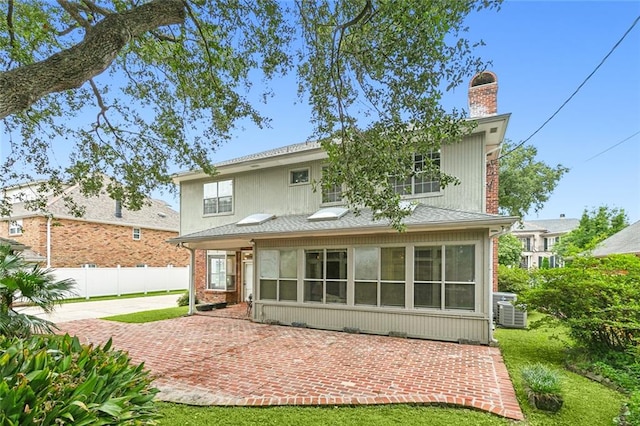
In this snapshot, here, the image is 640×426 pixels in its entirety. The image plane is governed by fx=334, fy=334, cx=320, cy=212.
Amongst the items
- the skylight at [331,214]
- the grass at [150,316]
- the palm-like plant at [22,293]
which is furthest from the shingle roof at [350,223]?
the palm-like plant at [22,293]

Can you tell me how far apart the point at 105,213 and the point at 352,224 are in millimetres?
20179

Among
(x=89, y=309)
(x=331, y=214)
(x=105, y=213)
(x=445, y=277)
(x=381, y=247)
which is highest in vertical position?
(x=105, y=213)

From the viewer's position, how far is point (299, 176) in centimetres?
1295

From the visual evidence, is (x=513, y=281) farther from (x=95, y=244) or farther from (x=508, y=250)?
(x=95, y=244)

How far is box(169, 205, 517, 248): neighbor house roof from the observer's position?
8156 millimetres

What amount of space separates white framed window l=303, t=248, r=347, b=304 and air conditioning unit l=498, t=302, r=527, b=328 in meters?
5.25

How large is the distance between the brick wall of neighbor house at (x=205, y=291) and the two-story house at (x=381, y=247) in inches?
88.4

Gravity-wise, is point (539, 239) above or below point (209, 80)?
below

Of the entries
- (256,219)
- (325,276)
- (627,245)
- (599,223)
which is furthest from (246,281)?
(599,223)

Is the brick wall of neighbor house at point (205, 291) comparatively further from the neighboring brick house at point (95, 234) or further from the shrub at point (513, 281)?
the shrub at point (513, 281)

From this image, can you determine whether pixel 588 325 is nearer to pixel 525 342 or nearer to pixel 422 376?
pixel 525 342

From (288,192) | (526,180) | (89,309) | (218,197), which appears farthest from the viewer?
(526,180)

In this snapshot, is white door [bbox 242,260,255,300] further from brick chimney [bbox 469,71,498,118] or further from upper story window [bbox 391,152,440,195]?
brick chimney [bbox 469,71,498,118]

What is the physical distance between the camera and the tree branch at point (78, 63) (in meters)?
4.04
